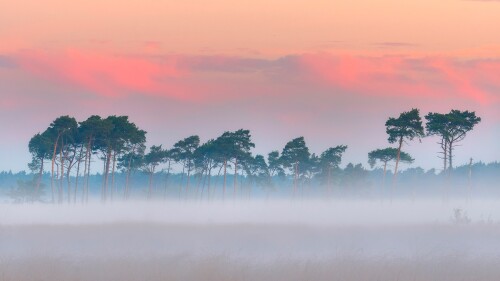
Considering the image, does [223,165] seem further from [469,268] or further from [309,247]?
[469,268]

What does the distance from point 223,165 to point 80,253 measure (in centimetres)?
8844

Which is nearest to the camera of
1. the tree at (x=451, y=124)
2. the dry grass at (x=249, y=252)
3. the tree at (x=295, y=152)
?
the dry grass at (x=249, y=252)

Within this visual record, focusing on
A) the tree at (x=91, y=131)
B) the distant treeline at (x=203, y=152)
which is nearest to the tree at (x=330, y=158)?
the distant treeline at (x=203, y=152)

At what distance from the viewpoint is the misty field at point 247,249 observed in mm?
29422

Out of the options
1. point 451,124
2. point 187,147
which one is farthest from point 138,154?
point 451,124

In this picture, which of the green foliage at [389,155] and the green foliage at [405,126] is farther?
the green foliage at [389,155]

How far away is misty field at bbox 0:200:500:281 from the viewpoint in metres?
29.4

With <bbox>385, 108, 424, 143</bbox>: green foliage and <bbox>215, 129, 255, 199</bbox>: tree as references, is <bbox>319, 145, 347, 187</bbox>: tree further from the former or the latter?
<bbox>385, 108, 424, 143</bbox>: green foliage

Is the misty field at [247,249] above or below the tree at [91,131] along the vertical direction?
below

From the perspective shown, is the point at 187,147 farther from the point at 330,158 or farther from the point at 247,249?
the point at 247,249

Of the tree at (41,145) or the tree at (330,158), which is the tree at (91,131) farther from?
the tree at (330,158)

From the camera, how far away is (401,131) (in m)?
84.7

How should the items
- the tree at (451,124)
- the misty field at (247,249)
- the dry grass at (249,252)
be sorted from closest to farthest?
the dry grass at (249,252) < the misty field at (247,249) < the tree at (451,124)

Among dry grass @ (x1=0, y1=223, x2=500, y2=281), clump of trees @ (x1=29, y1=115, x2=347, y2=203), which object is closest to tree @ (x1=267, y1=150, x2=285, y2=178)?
clump of trees @ (x1=29, y1=115, x2=347, y2=203)
